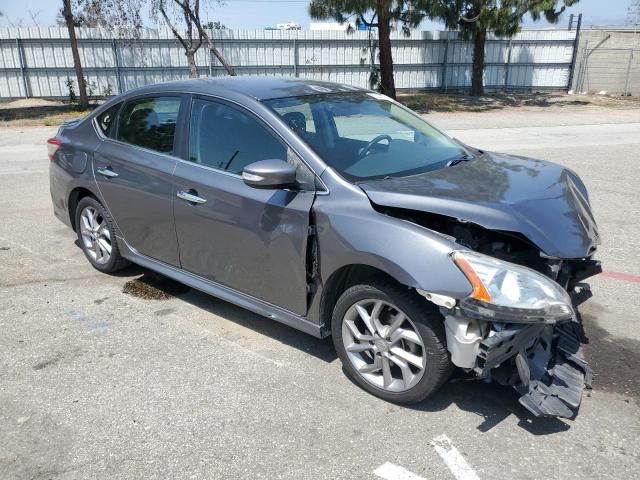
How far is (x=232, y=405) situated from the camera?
3305 mm

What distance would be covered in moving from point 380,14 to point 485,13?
4.46m

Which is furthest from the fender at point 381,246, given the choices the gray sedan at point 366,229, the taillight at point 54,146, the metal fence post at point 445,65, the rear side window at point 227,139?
the metal fence post at point 445,65

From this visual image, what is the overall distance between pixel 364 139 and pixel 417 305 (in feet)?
4.81

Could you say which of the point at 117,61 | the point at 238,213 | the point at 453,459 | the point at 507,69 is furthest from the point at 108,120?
the point at 507,69

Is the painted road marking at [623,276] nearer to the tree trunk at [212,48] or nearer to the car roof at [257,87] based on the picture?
the car roof at [257,87]

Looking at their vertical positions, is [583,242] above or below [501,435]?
above

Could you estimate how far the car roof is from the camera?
4008 mm

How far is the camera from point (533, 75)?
25922 mm

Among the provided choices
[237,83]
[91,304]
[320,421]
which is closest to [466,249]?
[320,421]

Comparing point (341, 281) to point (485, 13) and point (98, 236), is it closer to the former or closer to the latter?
point (98, 236)

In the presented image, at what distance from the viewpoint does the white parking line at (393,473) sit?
2713 millimetres

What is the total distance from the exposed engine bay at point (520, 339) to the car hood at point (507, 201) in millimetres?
85

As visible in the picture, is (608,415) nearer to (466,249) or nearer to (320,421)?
(466,249)

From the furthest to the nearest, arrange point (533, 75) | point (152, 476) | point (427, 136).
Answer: point (533, 75) < point (427, 136) < point (152, 476)
